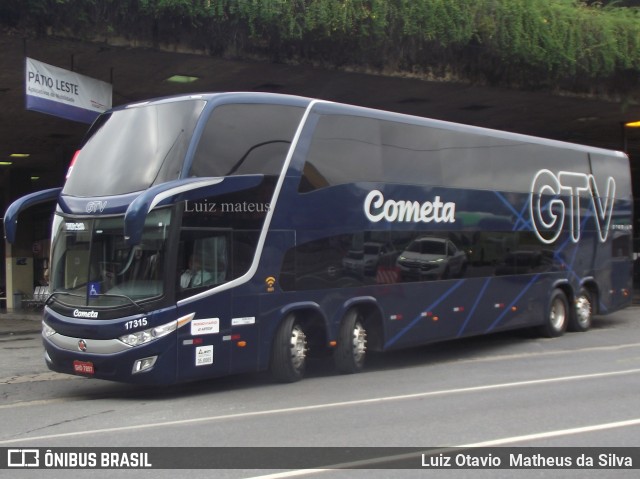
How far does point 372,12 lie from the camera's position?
639 inches

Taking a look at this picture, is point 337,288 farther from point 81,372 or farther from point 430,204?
point 81,372

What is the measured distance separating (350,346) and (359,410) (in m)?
3.01

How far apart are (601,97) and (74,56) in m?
14.8

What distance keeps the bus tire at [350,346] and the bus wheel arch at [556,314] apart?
6139 millimetres

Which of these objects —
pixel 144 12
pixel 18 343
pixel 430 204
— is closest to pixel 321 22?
pixel 144 12

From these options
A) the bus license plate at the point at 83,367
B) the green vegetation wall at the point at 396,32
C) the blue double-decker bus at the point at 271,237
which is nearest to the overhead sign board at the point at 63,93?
the green vegetation wall at the point at 396,32

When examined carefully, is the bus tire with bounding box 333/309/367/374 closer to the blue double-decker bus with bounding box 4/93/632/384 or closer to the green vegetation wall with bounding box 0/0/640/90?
the blue double-decker bus with bounding box 4/93/632/384

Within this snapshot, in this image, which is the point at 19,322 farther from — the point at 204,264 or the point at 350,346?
the point at 204,264

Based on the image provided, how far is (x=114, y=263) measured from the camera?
9664 mm

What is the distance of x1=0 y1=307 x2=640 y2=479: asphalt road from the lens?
7336mm

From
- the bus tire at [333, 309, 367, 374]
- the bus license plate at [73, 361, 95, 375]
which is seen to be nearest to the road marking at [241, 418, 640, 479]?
the bus license plate at [73, 361, 95, 375]

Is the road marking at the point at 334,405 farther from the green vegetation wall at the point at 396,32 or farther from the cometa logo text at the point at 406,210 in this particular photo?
the green vegetation wall at the point at 396,32

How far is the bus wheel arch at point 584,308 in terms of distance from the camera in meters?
17.9

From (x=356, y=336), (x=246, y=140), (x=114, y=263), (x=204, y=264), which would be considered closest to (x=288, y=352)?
(x=356, y=336)
